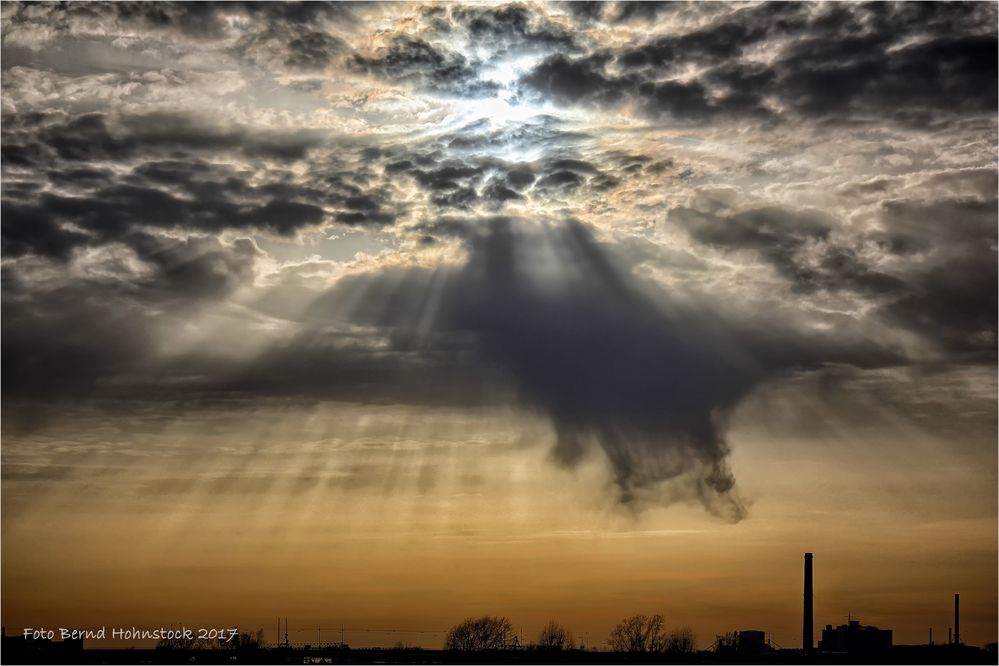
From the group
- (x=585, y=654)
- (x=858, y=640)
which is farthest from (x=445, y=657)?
(x=858, y=640)

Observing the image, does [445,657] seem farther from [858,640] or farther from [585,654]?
[858,640]

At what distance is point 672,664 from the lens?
129 metres

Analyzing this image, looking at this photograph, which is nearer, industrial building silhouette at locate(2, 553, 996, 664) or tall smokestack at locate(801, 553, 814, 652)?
industrial building silhouette at locate(2, 553, 996, 664)

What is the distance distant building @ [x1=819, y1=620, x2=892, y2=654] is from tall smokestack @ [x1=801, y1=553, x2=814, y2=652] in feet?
17.1

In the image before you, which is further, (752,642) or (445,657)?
(752,642)

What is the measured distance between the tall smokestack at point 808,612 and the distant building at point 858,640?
522 cm

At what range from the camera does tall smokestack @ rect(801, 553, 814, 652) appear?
599 feet

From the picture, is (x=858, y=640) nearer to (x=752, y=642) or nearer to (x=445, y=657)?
(x=752, y=642)

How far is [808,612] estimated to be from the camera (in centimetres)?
18738

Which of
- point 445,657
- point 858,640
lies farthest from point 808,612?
point 445,657

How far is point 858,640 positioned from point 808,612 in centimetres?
814

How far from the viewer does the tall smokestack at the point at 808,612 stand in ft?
599

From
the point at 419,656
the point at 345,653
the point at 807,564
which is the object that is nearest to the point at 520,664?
the point at 419,656

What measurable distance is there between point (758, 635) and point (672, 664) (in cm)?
6964
